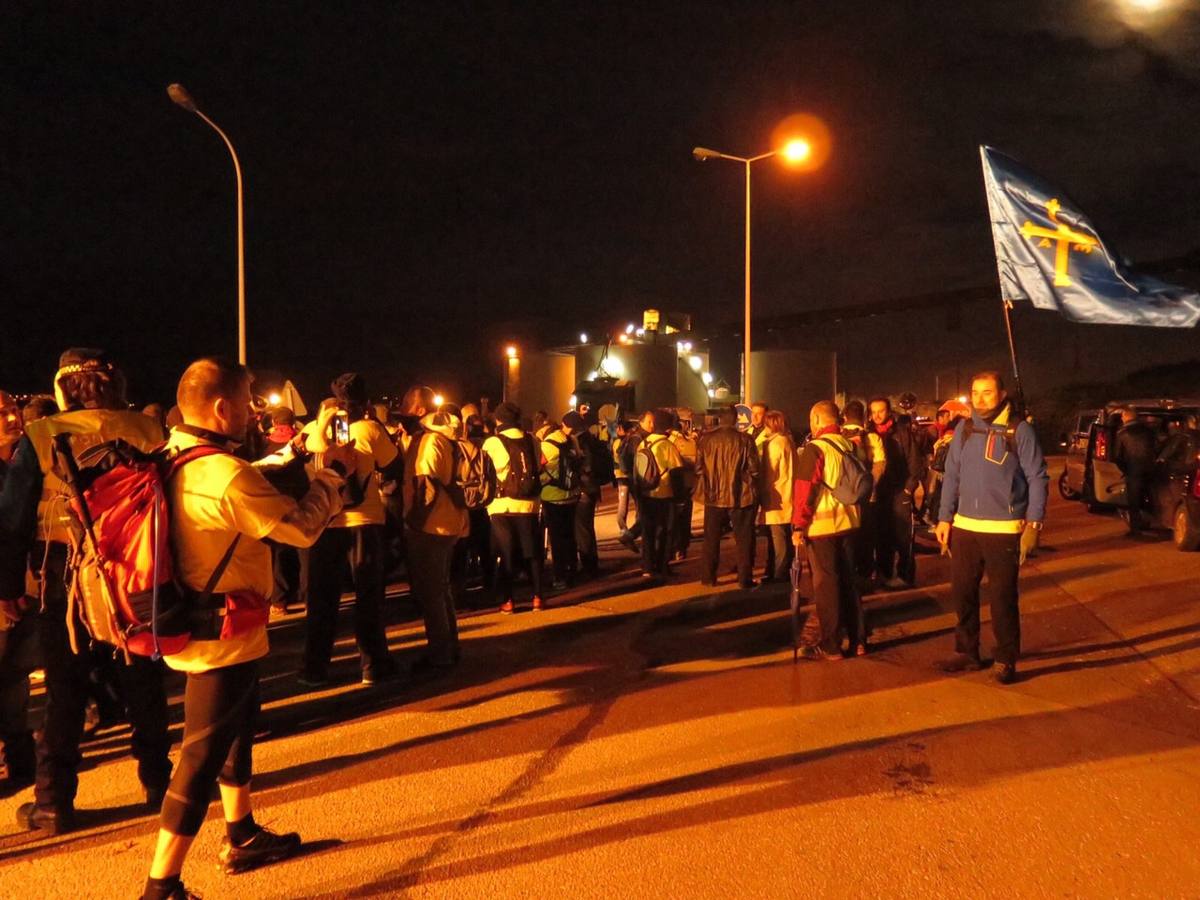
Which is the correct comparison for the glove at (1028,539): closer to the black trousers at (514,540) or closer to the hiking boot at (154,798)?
the black trousers at (514,540)

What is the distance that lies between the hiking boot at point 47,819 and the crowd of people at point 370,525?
1cm

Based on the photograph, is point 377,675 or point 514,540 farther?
point 514,540

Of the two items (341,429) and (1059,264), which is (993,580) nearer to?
(1059,264)

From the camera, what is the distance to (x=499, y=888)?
11.3 ft

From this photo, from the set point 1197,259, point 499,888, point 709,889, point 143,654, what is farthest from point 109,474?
point 1197,259

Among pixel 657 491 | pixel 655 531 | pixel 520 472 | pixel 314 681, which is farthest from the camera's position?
pixel 655 531

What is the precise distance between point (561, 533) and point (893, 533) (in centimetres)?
339

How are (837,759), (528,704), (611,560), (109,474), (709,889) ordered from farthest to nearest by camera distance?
(611,560) < (528,704) < (837,759) < (709,889) < (109,474)

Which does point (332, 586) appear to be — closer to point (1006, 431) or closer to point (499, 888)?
point (499, 888)

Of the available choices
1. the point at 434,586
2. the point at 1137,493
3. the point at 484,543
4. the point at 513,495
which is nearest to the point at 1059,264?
the point at 513,495

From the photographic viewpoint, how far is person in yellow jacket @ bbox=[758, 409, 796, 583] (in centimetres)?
885

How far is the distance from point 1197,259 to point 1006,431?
1617cm

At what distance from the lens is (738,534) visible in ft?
30.1

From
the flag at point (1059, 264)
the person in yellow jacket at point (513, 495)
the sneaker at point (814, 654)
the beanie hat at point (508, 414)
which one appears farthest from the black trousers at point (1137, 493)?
the beanie hat at point (508, 414)
